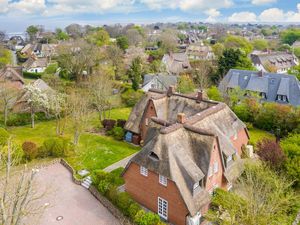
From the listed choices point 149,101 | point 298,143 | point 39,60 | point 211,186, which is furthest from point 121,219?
point 39,60

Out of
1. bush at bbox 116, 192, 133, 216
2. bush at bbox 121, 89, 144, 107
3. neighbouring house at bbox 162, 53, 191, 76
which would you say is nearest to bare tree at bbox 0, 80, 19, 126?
bush at bbox 121, 89, 144, 107

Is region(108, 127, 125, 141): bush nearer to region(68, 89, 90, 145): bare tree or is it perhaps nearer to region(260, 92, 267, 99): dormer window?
region(68, 89, 90, 145): bare tree

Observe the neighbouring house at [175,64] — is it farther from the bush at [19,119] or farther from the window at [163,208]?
the window at [163,208]

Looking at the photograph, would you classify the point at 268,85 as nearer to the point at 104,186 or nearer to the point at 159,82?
the point at 159,82

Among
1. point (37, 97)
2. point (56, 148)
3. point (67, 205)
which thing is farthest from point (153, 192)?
point (37, 97)

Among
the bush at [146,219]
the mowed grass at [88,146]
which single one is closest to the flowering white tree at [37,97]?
the mowed grass at [88,146]

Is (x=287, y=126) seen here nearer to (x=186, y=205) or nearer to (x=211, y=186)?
(x=211, y=186)
